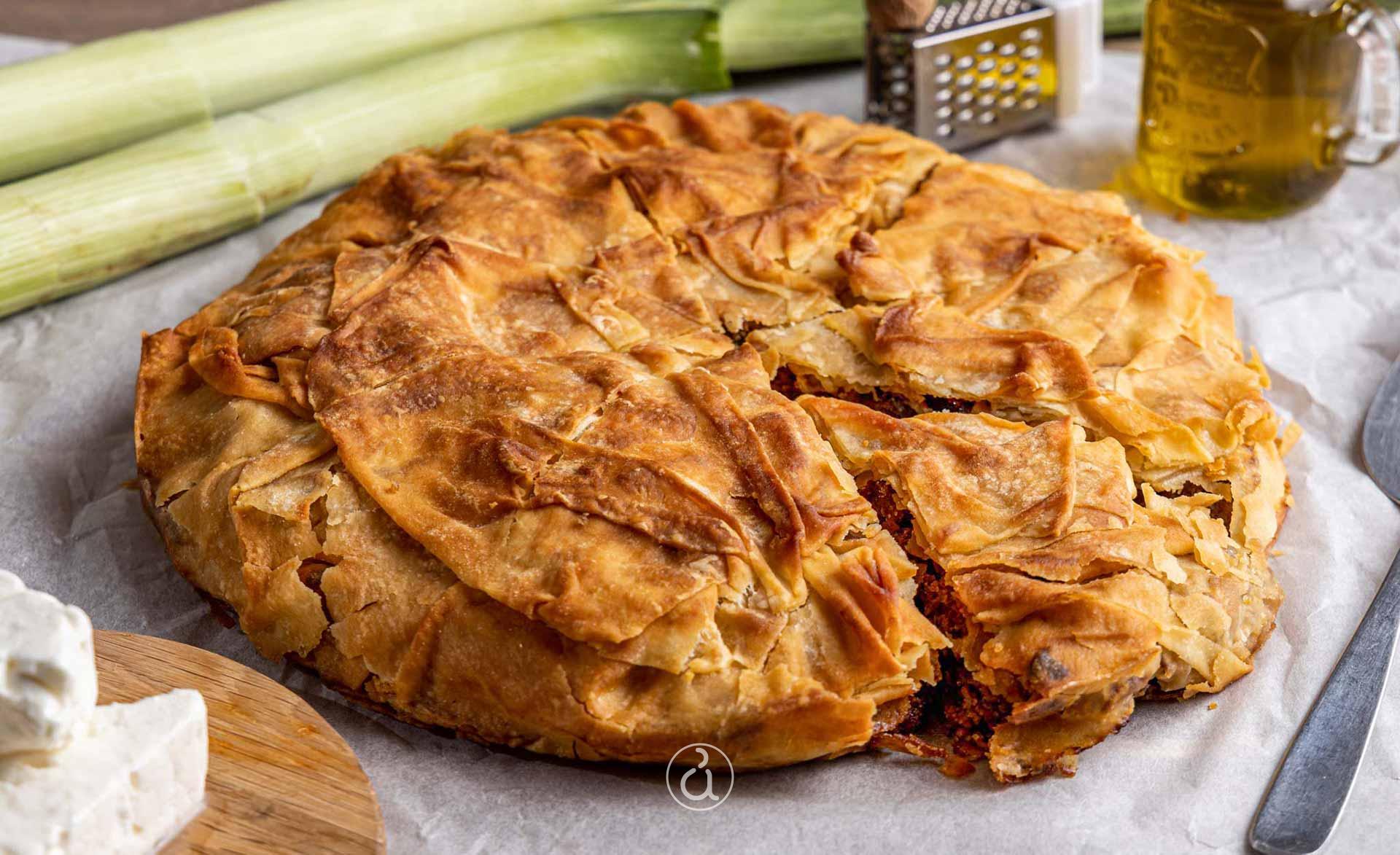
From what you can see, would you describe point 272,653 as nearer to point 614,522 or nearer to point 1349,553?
point 614,522

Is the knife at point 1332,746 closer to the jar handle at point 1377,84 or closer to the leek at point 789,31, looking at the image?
the jar handle at point 1377,84

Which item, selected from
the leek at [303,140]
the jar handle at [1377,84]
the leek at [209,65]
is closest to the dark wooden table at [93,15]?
the leek at [209,65]

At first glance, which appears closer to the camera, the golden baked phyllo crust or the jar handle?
the golden baked phyllo crust

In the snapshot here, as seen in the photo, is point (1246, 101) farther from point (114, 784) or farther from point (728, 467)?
point (114, 784)

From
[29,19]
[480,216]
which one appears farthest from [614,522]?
[29,19]

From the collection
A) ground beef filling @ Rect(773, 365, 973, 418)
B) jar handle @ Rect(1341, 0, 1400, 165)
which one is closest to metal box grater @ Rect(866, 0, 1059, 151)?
jar handle @ Rect(1341, 0, 1400, 165)

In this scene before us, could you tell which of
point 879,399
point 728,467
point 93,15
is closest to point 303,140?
point 93,15

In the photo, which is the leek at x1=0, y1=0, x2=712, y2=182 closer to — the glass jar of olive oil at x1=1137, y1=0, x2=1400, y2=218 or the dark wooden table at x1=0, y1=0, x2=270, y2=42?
the dark wooden table at x1=0, y1=0, x2=270, y2=42
